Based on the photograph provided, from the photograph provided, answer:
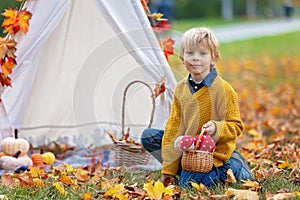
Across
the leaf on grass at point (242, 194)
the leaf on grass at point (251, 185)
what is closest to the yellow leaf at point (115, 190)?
the leaf on grass at point (242, 194)

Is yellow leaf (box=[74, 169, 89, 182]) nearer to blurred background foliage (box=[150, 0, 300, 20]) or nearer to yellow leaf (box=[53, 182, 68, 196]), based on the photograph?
yellow leaf (box=[53, 182, 68, 196])

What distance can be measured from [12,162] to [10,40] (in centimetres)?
91

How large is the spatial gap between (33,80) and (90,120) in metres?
0.66

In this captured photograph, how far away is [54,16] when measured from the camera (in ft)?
17.1

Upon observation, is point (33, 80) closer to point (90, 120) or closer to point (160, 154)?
point (90, 120)

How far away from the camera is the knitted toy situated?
4031 mm

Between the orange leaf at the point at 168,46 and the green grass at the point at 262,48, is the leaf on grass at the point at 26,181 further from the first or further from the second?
the green grass at the point at 262,48

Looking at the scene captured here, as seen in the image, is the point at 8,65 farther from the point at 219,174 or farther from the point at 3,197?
the point at 219,174

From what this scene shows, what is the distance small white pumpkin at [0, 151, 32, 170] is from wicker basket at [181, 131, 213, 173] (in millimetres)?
1354

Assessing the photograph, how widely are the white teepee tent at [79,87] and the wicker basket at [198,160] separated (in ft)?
3.95

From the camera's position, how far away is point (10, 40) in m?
4.90

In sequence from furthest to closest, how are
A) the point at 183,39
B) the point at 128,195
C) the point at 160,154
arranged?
the point at 160,154 < the point at 183,39 < the point at 128,195

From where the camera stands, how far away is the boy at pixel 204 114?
13.7 ft

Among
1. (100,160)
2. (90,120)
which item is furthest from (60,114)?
(100,160)
